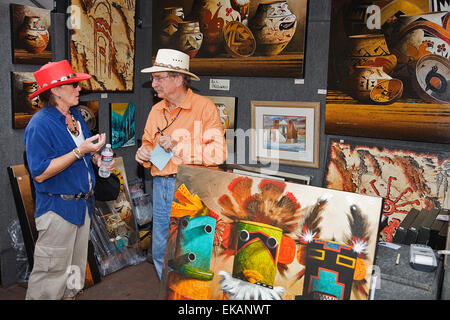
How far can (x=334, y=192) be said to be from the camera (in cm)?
137

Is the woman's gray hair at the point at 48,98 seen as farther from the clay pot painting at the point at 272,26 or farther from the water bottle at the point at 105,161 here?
the clay pot painting at the point at 272,26

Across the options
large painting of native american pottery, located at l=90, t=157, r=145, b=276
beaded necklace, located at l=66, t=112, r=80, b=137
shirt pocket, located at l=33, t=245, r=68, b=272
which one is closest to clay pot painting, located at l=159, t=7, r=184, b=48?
large painting of native american pottery, located at l=90, t=157, r=145, b=276

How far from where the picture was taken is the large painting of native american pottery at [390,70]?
7.64 ft

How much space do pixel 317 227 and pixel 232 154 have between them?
5.97 feet

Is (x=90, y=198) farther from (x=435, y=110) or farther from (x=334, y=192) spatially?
(x=435, y=110)

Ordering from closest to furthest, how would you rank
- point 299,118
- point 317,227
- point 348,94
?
point 317,227 < point 348,94 < point 299,118

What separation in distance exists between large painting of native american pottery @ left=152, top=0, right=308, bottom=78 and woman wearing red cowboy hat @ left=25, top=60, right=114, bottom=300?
4.23 feet

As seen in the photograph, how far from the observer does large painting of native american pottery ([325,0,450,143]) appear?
233cm

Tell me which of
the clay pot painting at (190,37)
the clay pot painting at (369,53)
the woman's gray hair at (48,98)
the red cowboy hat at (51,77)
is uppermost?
the clay pot painting at (190,37)

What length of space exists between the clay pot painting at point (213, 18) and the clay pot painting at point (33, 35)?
1.20m

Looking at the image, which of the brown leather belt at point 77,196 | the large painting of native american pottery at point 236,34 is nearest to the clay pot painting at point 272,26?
the large painting of native american pottery at point 236,34

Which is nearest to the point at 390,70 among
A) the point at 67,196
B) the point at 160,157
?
the point at 160,157
